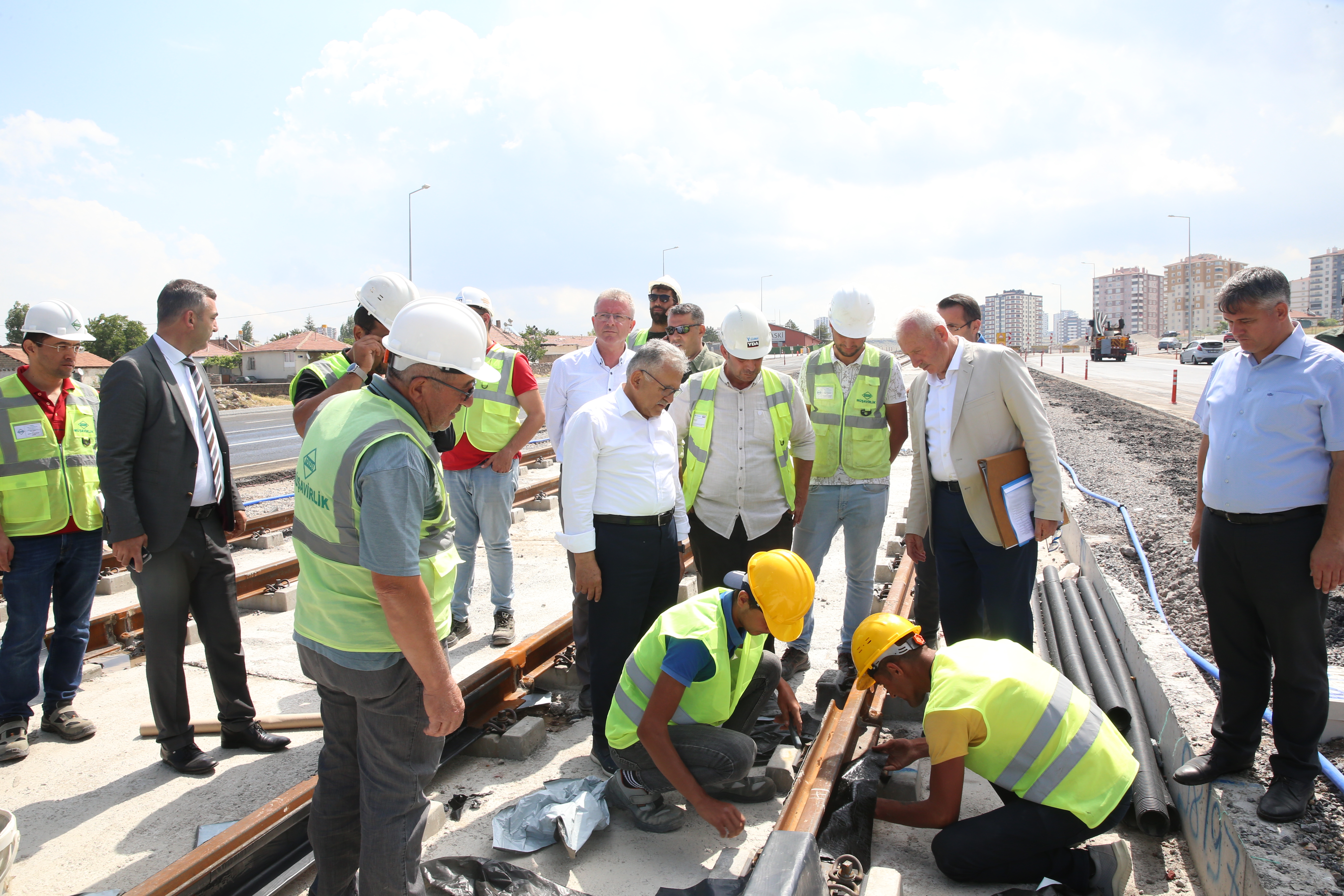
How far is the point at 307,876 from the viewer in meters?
2.83

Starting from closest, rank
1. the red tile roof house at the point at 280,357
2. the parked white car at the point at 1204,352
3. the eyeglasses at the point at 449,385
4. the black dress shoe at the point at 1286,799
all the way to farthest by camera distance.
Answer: the eyeglasses at the point at 449,385 < the black dress shoe at the point at 1286,799 < the parked white car at the point at 1204,352 < the red tile roof house at the point at 280,357

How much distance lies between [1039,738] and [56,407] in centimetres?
504

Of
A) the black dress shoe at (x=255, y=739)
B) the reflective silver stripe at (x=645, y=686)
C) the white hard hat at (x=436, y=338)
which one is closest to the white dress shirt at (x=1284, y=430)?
the reflective silver stripe at (x=645, y=686)

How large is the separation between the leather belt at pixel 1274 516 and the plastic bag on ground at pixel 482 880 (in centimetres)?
286

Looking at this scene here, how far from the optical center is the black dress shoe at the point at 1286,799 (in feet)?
9.52

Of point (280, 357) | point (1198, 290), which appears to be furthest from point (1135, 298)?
point (280, 357)

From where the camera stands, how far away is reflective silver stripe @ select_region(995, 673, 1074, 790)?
9.13ft

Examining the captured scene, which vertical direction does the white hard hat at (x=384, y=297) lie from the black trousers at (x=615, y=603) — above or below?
above

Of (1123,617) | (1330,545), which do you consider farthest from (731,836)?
(1123,617)

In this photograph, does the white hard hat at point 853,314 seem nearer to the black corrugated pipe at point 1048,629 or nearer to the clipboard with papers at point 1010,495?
the clipboard with papers at point 1010,495

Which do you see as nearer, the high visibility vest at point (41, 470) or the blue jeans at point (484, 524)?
the high visibility vest at point (41, 470)

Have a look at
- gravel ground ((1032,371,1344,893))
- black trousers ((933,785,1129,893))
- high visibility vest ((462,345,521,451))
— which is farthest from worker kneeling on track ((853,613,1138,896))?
high visibility vest ((462,345,521,451))

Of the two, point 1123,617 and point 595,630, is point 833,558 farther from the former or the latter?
point 595,630

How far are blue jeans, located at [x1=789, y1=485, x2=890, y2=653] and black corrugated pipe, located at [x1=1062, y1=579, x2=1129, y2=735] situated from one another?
4.02 ft
